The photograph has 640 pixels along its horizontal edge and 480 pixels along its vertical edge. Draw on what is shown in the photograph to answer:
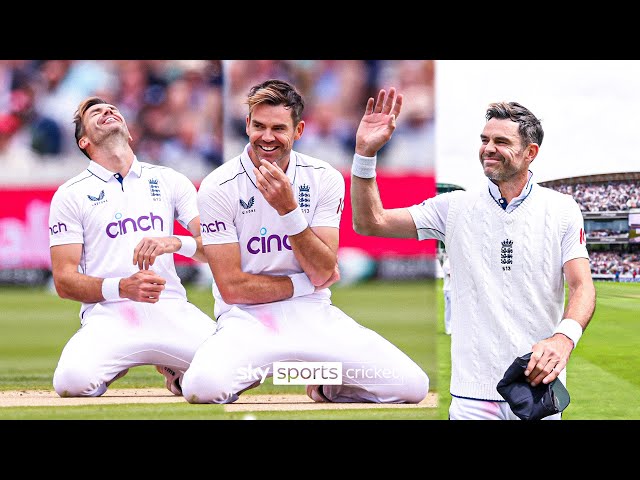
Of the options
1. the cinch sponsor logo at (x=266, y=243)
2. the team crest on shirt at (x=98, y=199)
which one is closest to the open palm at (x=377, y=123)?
the cinch sponsor logo at (x=266, y=243)

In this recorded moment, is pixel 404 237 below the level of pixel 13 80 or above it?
below

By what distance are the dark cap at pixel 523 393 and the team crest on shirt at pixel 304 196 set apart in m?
1.59

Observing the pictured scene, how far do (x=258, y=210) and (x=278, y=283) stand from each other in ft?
1.51

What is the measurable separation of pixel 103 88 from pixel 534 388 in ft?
10.8

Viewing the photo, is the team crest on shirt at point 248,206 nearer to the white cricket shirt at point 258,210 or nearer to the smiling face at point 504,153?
the white cricket shirt at point 258,210

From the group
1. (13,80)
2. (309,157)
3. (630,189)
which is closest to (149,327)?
(309,157)

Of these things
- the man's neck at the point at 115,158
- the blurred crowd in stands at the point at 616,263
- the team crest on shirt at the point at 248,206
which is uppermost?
the man's neck at the point at 115,158

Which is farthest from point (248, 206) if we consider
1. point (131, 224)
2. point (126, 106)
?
point (126, 106)

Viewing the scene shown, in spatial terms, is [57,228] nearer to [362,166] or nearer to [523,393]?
[362,166]

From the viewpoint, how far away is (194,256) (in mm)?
5809

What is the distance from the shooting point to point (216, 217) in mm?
5613

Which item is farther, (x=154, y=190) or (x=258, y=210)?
(x=154, y=190)

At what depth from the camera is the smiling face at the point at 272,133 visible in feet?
18.3

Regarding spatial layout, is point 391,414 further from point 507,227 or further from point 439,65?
point 439,65
